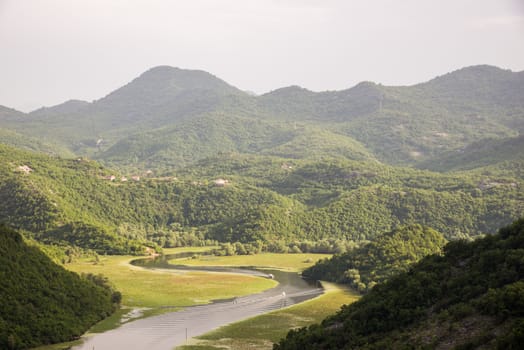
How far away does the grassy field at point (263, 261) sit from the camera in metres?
110

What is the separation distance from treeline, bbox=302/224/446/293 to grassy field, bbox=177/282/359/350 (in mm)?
8274

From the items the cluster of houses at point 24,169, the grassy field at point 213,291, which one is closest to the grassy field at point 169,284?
the grassy field at point 213,291

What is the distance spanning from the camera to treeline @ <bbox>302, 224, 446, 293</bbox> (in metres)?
84.8

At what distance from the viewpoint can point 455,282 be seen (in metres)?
41.1

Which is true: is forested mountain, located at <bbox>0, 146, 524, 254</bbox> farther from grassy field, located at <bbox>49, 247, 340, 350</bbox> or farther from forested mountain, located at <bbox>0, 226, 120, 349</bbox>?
forested mountain, located at <bbox>0, 226, 120, 349</bbox>

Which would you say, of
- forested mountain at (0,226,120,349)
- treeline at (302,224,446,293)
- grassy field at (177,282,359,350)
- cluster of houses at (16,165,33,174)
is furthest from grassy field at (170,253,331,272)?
cluster of houses at (16,165,33,174)

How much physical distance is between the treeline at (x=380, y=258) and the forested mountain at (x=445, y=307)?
35.9 metres

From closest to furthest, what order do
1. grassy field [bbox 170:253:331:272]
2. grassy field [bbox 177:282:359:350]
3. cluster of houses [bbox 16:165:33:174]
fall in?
grassy field [bbox 177:282:359:350]
grassy field [bbox 170:253:331:272]
cluster of houses [bbox 16:165:33:174]

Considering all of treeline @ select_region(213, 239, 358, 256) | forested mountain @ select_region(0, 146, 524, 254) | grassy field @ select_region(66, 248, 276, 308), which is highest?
forested mountain @ select_region(0, 146, 524, 254)

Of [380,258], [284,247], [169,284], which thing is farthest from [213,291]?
[284,247]

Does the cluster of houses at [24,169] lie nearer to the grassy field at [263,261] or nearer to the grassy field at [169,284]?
the grassy field at [169,284]

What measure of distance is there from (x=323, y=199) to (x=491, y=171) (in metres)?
54.9

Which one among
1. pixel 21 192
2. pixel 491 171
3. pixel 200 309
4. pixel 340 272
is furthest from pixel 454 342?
pixel 491 171

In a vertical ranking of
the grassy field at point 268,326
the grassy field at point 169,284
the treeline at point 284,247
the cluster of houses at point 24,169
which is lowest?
the grassy field at point 268,326
